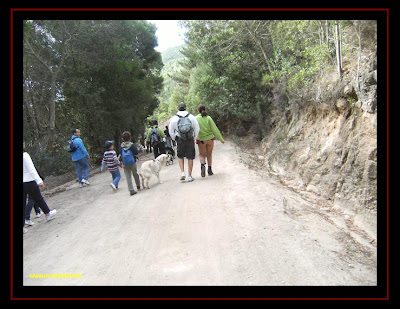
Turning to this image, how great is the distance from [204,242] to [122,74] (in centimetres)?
1371

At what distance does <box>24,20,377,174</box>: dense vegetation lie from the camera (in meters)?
11.5

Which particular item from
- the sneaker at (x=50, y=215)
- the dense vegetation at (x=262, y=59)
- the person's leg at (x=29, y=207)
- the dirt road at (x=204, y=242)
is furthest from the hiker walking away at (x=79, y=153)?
the dense vegetation at (x=262, y=59)

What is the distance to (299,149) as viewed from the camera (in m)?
9.76

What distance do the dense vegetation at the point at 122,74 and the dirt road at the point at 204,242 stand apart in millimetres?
4998

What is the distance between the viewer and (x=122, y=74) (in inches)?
641

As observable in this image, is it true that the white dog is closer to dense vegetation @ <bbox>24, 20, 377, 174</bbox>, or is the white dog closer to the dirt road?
the dirt road

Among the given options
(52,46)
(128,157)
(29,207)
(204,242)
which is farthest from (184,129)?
(52,46)

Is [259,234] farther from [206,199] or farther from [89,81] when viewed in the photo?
[89,81]

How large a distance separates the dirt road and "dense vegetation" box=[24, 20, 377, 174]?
5.00m

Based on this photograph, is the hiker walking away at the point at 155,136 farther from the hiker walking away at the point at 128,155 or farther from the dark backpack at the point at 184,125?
the dark backpack at the point at 184,125

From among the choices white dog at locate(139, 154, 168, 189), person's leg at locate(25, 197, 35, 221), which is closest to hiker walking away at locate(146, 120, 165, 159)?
white dog at locate(139, 154, 168, 189)

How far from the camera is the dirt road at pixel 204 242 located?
3783mm

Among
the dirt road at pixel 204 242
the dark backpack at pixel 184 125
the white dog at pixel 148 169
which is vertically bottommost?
the dirt road at pixel 204 242
